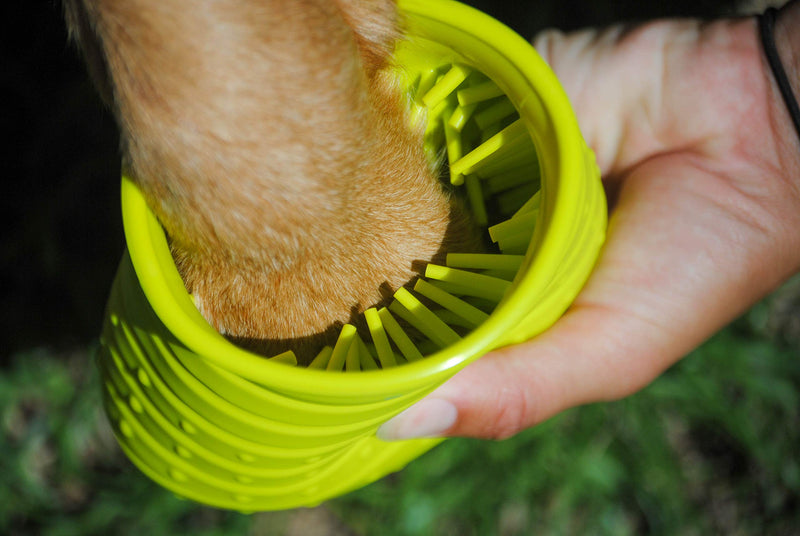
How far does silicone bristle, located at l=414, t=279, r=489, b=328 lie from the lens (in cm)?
64

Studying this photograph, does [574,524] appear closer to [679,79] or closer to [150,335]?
[679,79]

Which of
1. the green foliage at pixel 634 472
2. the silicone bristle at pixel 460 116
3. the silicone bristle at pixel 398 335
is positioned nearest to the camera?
the silicone bristle at pixel 398 335

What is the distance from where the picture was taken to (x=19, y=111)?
1.46 metres

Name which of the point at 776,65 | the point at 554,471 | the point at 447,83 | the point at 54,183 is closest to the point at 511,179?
the point at 447,83

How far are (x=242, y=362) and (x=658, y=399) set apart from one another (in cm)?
98

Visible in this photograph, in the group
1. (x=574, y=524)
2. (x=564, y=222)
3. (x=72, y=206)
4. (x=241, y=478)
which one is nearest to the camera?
(x=564, y=222)

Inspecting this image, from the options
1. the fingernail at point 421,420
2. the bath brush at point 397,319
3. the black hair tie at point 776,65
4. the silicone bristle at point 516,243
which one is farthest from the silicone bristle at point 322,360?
the black hair tie at point 776,65

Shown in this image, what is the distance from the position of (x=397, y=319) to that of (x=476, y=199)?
20cm

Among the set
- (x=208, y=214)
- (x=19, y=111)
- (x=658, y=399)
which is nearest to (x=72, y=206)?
(x=19, y=111)

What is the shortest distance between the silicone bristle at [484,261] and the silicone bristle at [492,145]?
0.33 ft

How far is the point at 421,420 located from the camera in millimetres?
714

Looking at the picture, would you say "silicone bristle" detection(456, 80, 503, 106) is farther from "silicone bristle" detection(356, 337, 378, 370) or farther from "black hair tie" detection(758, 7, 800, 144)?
"black hair tie" detection(758, 7, 800, 144)

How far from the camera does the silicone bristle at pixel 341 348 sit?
23.4 inches

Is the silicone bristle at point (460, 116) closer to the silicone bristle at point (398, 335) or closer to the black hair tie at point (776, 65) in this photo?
the silicone bristle at point (398, 335)
